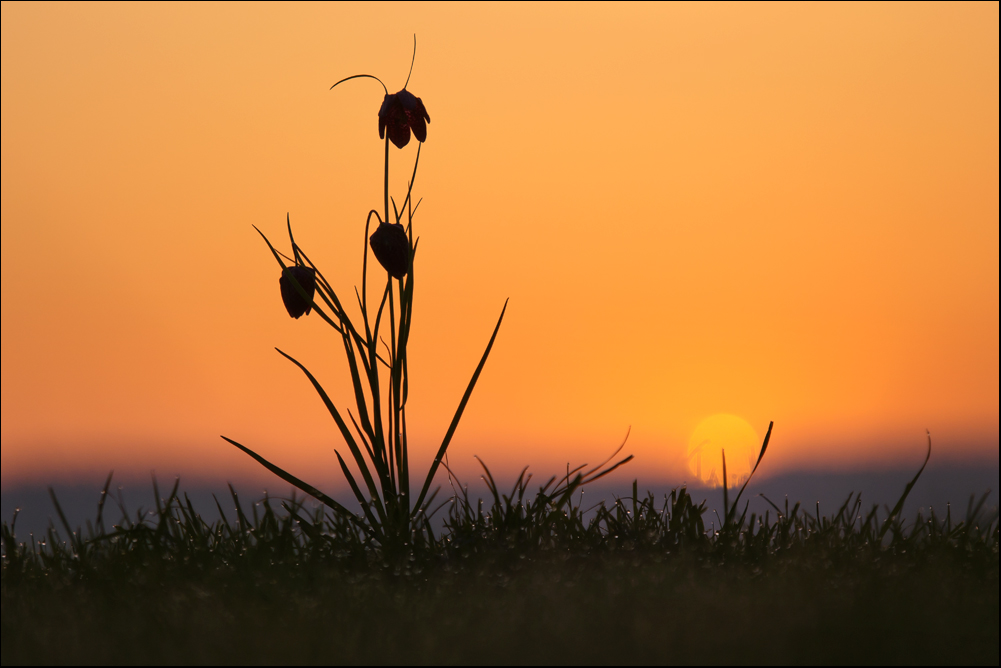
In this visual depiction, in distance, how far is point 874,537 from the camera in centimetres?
304

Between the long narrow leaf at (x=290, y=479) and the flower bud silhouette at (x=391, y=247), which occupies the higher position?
the flower bud silhouette at (x=391, y=247)

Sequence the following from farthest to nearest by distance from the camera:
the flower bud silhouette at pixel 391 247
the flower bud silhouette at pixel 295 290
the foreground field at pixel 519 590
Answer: the flower bud silhouette at pixel 295 290
the flower bud silhouette at pixel 391 247
the foreground field at pixel 519 590

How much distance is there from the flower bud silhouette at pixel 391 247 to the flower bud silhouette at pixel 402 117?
1.12 feet

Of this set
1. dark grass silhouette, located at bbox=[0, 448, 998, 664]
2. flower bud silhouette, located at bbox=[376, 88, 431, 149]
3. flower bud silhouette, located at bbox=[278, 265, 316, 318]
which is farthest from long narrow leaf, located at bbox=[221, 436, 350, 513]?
flower bud silhouette, located at bbox=[376, 88, 431, 149]

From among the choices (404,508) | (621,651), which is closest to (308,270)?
(404,508)

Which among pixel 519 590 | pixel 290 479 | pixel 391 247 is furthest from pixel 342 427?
pixel 519 590

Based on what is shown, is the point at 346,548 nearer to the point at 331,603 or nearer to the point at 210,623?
the point at 331,603

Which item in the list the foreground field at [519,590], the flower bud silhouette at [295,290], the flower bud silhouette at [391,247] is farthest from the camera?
the flower bud silhouette at [295,290]

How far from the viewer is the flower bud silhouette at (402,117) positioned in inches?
123

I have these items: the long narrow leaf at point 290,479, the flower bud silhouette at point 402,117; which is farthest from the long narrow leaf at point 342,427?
the flower bud silhouette at point 402,117

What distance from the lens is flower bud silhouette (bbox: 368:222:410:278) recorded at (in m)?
3.04

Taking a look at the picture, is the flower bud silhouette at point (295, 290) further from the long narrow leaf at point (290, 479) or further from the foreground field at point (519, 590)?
the foreground field at point (519, 590)

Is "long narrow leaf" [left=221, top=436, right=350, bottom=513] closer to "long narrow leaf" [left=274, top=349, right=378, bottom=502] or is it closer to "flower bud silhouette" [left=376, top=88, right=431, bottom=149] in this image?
"long narrow leaf" [left=274, top=349, right=378, bottom=502]

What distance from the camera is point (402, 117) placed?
3.17 m
